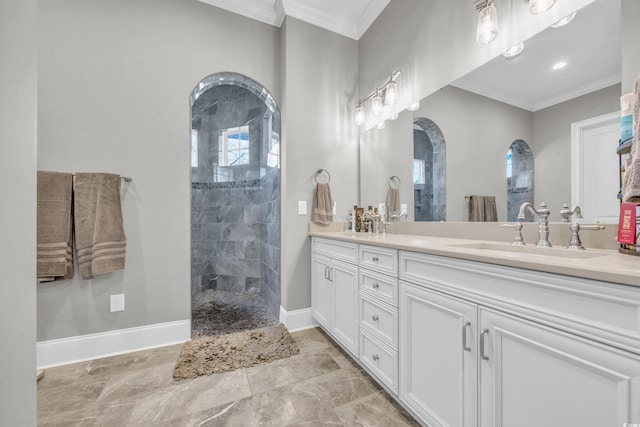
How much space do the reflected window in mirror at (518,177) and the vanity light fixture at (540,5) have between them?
0.60 metres

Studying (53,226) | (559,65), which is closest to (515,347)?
(559,65)

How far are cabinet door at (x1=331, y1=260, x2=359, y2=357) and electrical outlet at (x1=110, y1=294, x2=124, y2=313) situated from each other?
5.19 ft

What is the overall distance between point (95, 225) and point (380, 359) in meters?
2.07

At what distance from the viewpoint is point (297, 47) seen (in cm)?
248

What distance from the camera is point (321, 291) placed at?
223 centimetres

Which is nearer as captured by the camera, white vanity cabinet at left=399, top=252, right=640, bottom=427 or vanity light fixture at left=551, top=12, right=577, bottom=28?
white vanity cabinet at left=399, top=252, right=640, bottom=427

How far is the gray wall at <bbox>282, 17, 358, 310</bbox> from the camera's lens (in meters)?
2.43

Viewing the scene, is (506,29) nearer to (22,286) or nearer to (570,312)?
(570,312)

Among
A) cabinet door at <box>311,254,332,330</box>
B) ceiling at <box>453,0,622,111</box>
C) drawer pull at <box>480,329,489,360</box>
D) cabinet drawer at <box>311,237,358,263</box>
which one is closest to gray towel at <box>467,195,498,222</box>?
ceiling at <box>453,0,622,111</box>

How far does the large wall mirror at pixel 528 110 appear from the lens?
115 centimetres

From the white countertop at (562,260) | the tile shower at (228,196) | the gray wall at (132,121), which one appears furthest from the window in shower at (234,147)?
the white countertop at (562,260)

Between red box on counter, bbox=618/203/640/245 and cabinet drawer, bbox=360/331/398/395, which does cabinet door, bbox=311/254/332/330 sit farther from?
red box on counter, bbox=618/203/640/245

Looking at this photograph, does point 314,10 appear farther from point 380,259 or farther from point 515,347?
point 515,347

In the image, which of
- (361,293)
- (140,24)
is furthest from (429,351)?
(140,24)
